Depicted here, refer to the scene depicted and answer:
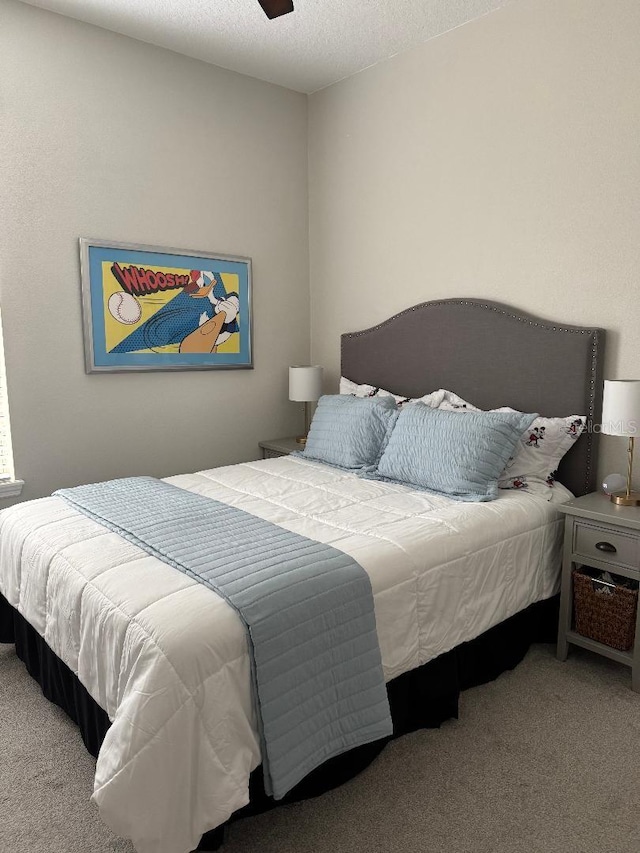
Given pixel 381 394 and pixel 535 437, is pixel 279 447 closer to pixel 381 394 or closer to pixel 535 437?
pixel 381 394

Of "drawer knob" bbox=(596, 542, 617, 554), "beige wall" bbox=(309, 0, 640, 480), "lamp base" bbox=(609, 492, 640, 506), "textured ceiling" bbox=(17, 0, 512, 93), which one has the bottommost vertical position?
"drawer knob" bbox=(596, 542, 617, 554)

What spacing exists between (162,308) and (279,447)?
43.1 inches

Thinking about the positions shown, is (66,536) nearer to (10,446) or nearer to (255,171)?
(10,446)

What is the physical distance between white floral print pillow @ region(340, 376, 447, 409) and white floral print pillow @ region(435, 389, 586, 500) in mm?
556

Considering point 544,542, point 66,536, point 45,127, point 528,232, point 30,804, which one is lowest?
point 30,804

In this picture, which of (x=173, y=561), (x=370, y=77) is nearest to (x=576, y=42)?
(x=370, y=77)

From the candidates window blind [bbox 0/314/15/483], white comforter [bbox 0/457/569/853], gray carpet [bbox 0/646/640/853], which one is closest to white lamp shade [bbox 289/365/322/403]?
white comforter [bbox 0/457/569/853]

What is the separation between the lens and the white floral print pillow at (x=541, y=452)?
2686mm

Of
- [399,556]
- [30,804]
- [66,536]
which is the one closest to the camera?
[30,804]

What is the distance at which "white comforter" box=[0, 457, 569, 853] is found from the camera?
1364mm

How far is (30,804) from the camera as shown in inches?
68.8

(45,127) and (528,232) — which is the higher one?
(45,127)

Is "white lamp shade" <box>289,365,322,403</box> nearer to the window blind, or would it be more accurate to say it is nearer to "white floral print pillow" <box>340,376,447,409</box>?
"white floral print pillow" <box>340,376,447,409</box>

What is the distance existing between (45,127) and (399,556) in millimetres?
2686
